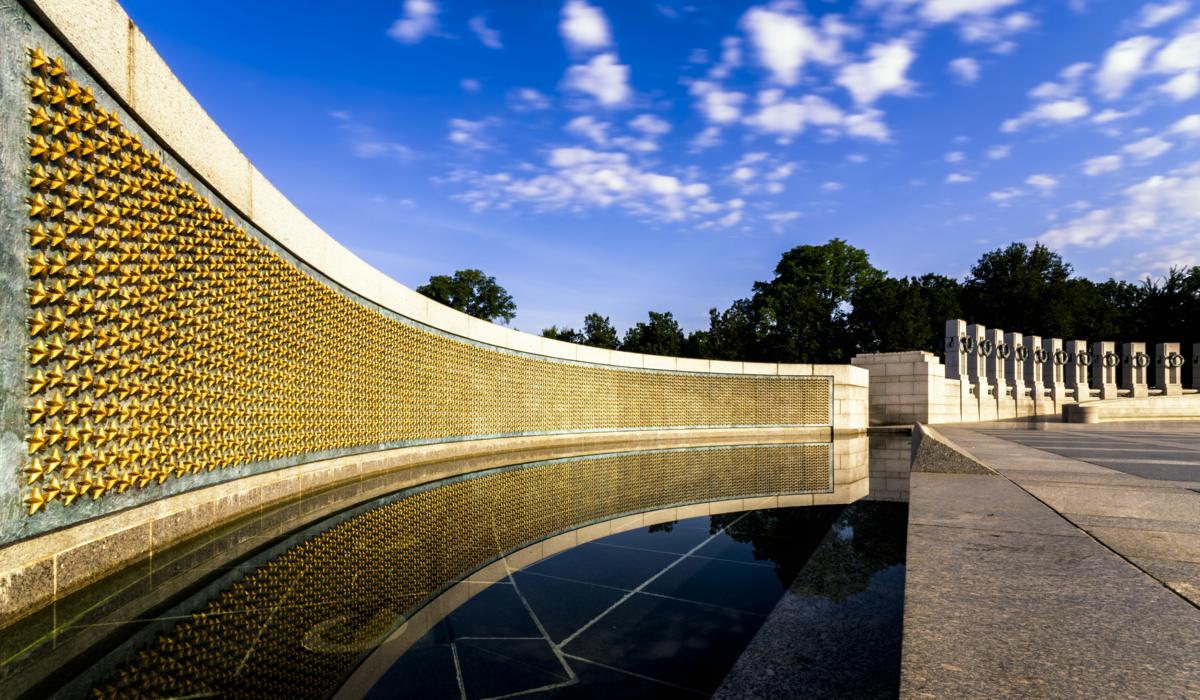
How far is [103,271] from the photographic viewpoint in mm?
4484

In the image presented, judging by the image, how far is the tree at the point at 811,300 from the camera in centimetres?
4959

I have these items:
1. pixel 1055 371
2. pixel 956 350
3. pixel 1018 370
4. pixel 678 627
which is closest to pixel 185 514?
pixel 678 627

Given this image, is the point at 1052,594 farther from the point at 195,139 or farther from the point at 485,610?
the point at 195,139

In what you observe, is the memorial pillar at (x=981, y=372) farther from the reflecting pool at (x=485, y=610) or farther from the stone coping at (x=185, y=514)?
the reflecting pool at (x=485, y=610)

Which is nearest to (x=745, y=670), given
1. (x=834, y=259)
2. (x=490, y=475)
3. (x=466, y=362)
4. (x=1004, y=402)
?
(x=490, y=475)

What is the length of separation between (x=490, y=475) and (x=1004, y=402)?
29.5 meters

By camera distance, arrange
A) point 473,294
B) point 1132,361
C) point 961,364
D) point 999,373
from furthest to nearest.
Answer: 1. point 473,294
2. point 1132,361
3. point 999,373
4. point 961,364

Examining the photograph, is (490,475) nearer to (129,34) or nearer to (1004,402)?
(129,34)

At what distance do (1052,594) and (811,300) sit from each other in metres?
51.0

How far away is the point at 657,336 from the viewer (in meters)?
56.3

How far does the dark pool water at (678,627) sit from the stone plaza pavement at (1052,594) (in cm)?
43

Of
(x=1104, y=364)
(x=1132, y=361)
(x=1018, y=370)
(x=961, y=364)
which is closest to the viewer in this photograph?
(x=961, y=364)

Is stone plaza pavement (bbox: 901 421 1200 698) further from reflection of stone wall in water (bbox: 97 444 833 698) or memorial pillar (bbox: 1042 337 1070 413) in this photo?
memorial pillar (bbox: 1042 337 1070 413)

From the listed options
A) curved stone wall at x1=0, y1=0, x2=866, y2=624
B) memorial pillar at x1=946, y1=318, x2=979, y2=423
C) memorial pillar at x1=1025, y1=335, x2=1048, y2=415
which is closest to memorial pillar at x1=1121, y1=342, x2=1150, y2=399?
memorial pillar at x1=1025, y1=335, x2=1048, y2=415
